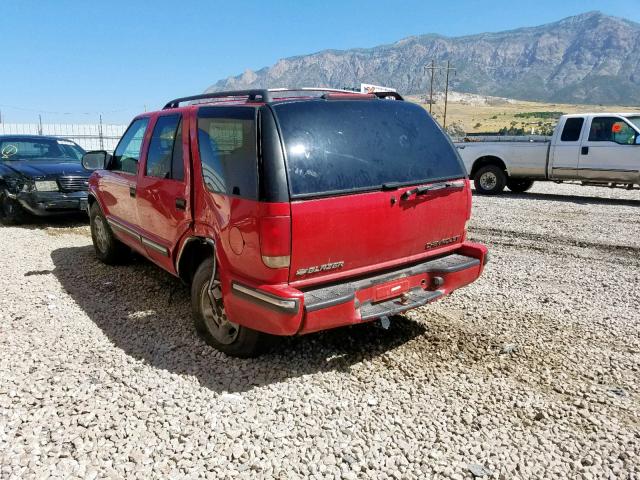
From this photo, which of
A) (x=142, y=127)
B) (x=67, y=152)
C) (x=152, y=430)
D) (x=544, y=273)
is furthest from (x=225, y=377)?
(x=67, y=152)

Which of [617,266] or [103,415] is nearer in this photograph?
[103,415]

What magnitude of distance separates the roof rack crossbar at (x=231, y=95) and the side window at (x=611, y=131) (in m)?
10.8

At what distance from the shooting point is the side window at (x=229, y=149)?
3.14 m

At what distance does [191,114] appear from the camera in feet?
12.9

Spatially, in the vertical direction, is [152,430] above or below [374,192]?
below

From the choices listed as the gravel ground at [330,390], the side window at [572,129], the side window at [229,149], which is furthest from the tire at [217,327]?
the side window at [572,129]

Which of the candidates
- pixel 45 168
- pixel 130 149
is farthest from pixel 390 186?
pixel 45 168

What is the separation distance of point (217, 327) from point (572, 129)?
11.7m

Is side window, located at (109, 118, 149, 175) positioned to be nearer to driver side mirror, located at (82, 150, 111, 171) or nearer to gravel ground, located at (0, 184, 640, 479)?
driver side mirror, located at (82, 150, 111, 171)

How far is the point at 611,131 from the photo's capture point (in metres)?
12.0

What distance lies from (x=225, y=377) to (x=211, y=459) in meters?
0.85

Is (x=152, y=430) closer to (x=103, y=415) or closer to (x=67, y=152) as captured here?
(x=103, y=415)

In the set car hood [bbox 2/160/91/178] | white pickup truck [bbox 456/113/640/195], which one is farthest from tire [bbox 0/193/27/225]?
white pickup truck [bbox 456/113/640/195]

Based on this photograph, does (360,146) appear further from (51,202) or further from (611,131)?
(611,131)
